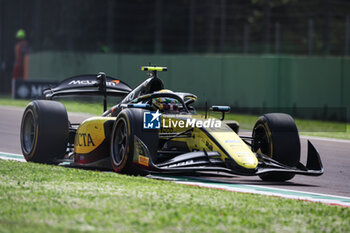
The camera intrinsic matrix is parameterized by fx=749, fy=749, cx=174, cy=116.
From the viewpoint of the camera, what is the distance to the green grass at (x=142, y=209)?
6.07m

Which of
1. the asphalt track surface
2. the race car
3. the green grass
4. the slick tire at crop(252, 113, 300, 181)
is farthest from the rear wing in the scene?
the green grass

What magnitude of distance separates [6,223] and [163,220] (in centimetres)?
128

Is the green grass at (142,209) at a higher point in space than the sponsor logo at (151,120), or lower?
lower

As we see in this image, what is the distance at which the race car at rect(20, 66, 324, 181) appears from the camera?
909 cm

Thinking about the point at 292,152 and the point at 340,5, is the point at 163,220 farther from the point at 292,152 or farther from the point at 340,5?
the point at 340,5

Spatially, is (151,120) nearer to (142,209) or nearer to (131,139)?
(131,139)

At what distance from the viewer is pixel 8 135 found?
16.0 metres

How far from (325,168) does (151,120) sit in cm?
354

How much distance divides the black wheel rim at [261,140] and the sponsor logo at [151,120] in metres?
1.63

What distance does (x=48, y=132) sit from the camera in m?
10.5

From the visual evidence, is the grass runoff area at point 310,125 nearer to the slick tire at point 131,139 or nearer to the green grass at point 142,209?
the slick tire at point 131,139

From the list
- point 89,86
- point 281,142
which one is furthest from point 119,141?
point 89,86

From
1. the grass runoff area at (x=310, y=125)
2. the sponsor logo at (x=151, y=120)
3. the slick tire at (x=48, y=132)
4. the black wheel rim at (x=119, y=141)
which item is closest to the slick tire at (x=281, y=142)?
the sponsor logo at (x=151, y=120)

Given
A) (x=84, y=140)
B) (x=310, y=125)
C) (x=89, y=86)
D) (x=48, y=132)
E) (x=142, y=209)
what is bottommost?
(x=310, y=125)
